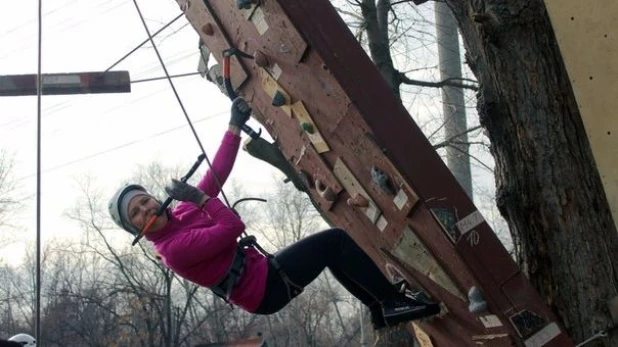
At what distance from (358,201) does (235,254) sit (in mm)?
879

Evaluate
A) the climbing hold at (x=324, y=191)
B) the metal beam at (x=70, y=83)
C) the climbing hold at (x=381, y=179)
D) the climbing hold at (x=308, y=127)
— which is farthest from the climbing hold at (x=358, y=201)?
the metal beam at (x=70, y=83)

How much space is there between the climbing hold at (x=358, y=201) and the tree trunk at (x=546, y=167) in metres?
0.76

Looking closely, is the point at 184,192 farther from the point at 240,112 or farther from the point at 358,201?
the point at 358,201

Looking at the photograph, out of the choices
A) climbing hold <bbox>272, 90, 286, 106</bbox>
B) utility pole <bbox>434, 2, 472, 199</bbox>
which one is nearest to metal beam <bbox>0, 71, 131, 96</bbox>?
utility pole <bbox>434, 2, 472, 199</bbox>

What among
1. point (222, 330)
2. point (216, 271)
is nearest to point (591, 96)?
point (216, 271)

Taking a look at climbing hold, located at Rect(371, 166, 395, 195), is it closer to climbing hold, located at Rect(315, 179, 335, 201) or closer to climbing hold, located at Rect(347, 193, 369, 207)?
climbing hold, located at Rect(347, 193, 369, 207)

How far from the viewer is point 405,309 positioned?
4410 mm

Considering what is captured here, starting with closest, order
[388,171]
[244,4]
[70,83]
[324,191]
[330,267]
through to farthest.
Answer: [388,171] < [244,4] < [324,191] < [330,267] < [70,83]

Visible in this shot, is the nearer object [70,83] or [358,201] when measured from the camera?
[358,201]

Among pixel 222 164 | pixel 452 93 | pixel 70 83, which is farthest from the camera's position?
pixel 452 93

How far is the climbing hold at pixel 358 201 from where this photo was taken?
4211mm

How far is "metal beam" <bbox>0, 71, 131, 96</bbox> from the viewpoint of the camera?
31.3 ft

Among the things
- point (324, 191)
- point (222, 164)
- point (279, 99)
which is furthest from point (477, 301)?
point (222, 164)

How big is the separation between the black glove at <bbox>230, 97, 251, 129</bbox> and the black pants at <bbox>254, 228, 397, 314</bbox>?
789 millimetres
